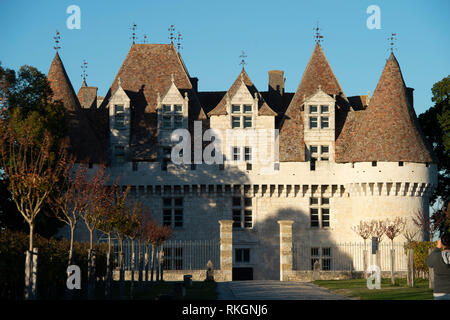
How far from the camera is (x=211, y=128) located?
157 feet

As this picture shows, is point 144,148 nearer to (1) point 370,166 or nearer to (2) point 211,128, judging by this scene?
(2) point 211,128

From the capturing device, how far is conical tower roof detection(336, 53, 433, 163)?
45.0 meters

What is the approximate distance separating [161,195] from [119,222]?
18.7 meters

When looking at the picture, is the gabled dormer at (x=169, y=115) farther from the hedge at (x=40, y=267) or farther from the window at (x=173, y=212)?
the hedge at (x=40, y=267)

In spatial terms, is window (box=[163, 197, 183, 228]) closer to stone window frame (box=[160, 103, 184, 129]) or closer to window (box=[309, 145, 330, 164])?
stone window frame (box=[160, 103, 184, 129])

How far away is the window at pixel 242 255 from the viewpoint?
46.8 meters

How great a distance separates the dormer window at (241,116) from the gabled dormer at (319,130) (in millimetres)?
3167

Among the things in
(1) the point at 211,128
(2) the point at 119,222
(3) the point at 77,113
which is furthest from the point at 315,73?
(2) the point at 119,222

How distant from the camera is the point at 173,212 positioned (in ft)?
155

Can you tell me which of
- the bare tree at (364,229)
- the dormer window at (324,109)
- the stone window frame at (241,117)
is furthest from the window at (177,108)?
the bare tree at (364,229)

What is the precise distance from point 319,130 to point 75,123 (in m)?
13.8

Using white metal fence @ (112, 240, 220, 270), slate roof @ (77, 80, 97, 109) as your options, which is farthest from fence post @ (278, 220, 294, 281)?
slate roof @ (77, 80, 97, 109)

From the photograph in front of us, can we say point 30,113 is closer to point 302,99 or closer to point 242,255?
point 242,255

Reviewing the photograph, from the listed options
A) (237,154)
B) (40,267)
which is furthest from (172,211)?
(40,267)
